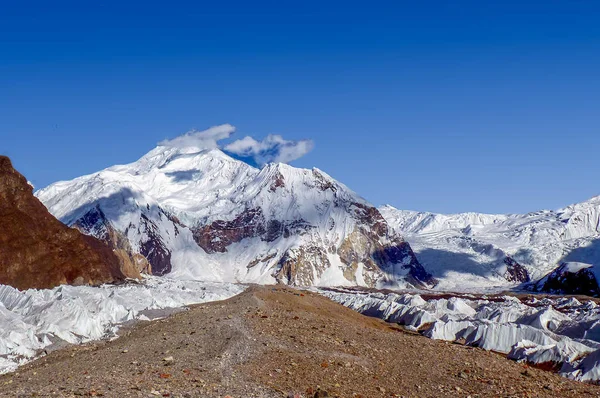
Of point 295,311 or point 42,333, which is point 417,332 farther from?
point 42,333

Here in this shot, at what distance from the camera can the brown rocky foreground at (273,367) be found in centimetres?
2061

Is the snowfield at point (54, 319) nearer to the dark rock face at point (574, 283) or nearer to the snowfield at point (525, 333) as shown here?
the snowfield at point (525, 333)

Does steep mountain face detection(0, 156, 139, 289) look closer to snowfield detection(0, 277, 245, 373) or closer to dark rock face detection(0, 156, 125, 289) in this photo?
dark rock face detection(0, 156, 125, 289)

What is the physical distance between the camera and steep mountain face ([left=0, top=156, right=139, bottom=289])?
287ft

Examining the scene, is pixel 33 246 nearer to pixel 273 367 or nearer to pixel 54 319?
pixel 54 319

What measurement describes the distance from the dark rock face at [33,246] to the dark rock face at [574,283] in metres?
134

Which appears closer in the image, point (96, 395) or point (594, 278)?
point (96, 395)

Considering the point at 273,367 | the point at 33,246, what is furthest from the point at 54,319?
the point at 33,246

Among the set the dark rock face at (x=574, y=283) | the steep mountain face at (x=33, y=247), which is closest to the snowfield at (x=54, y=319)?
the steep mountain face at (x=33, y=247)

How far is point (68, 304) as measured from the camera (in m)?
43.6

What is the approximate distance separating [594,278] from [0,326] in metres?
179

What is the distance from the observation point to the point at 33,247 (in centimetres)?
9275

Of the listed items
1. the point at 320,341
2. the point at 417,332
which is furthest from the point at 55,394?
the point at 417,332

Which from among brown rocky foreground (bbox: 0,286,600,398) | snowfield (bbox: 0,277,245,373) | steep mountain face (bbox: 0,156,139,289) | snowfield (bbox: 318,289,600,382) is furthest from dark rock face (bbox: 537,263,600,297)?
brown rocky foreground (bbox: 0,286,600,398)
